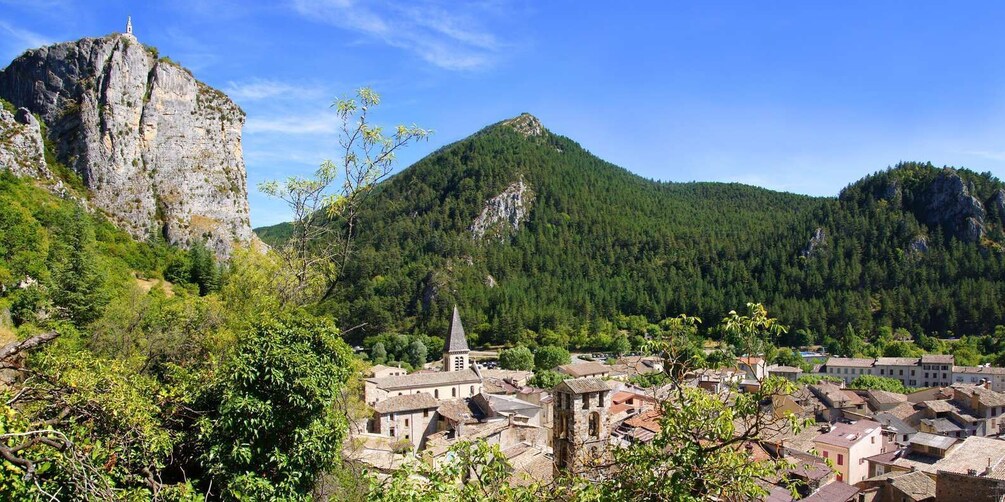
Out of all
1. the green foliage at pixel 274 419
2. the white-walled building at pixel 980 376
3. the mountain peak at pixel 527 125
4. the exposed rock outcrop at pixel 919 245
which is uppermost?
the mountain peak at pixel 527 125

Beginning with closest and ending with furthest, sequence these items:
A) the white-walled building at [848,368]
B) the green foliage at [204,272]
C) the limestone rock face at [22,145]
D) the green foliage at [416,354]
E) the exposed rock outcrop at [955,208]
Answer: the limestone rock face at [22,145] < the green foliage at [204,272] < the white-walled building at [848,368] < the green foliage at [416,354] < the exposed rock outcrop at [955,208]

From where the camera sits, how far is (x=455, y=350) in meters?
52.8

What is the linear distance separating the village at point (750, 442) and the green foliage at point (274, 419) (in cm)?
112

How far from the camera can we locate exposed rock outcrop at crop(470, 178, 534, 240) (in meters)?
142

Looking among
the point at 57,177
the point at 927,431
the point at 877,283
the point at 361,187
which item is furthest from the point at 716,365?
the point at 877,283

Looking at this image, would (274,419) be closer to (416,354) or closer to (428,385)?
(428,385)

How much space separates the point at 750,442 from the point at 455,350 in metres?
47.5

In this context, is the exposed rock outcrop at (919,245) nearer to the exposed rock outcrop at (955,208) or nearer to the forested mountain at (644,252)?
the forested mountain at (644,252)

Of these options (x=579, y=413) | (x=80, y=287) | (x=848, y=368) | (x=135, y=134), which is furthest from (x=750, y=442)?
(x=848, y=368)

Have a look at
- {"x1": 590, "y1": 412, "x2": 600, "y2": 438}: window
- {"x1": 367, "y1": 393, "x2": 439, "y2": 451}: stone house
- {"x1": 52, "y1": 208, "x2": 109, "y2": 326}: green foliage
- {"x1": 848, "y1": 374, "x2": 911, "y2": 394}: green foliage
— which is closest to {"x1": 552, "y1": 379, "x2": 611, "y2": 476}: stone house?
{"x1": 590, "y1": 412, "x2": 600, "y2": 438}: window

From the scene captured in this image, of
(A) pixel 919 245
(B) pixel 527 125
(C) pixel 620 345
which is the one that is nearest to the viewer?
(C) pixel 620 345

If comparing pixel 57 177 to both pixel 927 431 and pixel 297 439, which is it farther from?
pixel 927 431

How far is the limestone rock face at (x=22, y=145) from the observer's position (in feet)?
139

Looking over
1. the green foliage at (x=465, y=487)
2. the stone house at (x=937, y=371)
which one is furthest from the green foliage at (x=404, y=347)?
the green foliage at (x=465, y=487)
